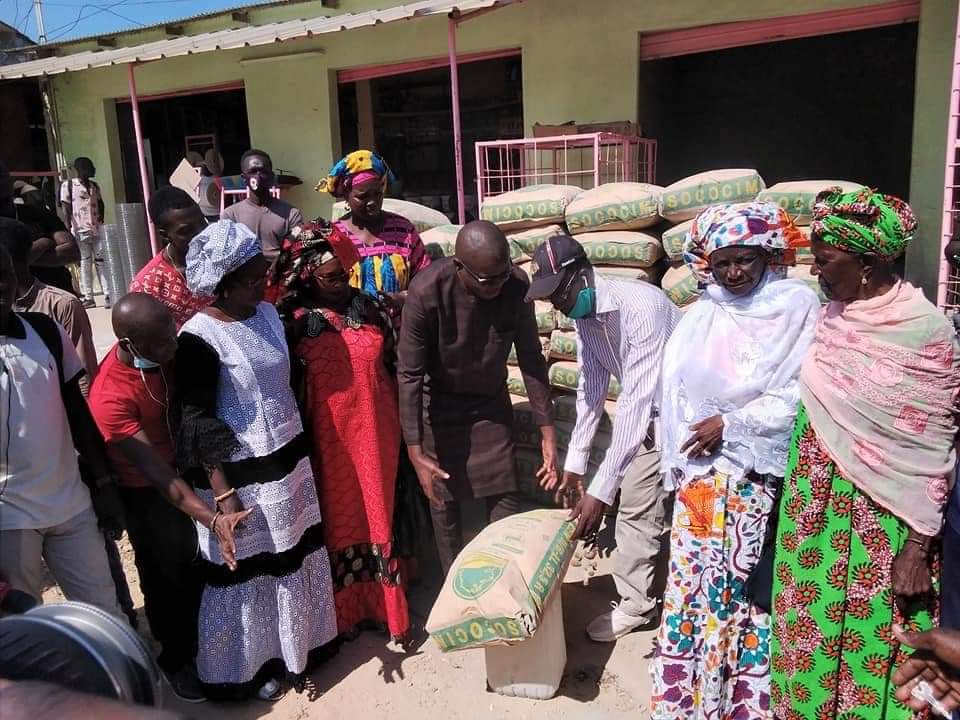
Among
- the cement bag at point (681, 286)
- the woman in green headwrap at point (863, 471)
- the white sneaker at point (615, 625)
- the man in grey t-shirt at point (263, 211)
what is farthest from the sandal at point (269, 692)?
the man in grey t-shirt at point (263, 211)

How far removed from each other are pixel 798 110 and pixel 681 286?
8.03 metres

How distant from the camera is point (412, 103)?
36.1ft

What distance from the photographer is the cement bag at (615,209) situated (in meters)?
3.76

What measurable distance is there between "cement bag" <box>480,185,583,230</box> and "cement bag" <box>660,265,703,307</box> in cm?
68

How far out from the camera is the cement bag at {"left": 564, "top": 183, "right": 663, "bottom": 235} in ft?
12.3

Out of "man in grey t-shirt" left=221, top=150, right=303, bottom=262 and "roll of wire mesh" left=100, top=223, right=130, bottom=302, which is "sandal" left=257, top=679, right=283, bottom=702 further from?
"roll of wire mesh" left=100, top=223, right=130, bottom=302

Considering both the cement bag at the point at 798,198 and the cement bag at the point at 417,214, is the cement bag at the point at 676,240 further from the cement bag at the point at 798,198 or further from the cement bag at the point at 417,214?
the cement bag at the point at 417,214

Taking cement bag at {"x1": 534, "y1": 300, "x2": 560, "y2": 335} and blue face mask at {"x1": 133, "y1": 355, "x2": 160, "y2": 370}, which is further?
cement bag at {"x1": 534, "y1": 300, "x2": 560, "y2": 335}

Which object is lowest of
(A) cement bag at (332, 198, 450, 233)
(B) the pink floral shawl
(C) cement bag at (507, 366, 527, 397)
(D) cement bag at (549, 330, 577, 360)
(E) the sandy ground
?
(E) the sandy ground

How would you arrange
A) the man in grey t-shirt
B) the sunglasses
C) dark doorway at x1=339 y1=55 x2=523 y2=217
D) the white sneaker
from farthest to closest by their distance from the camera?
1. dark doorway at x1=339 y1=55 x2=523 y2=217
2. the man in grey t-shirt
3. the white sneaker
4. the sunglasses

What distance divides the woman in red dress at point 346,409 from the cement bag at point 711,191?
1.59 meters

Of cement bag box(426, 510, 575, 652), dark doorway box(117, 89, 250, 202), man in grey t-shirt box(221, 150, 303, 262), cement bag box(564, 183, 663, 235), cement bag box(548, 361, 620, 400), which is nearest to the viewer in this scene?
cement bag box(426, 510, 575, 652)

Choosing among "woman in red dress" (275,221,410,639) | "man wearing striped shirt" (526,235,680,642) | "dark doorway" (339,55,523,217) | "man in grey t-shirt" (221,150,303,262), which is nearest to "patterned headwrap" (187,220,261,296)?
"woman in red dress" (275,221,410,639)

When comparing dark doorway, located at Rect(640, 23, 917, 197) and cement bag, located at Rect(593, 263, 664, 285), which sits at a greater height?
dark doorway, located at Rect(640, 23, 917, 197)
